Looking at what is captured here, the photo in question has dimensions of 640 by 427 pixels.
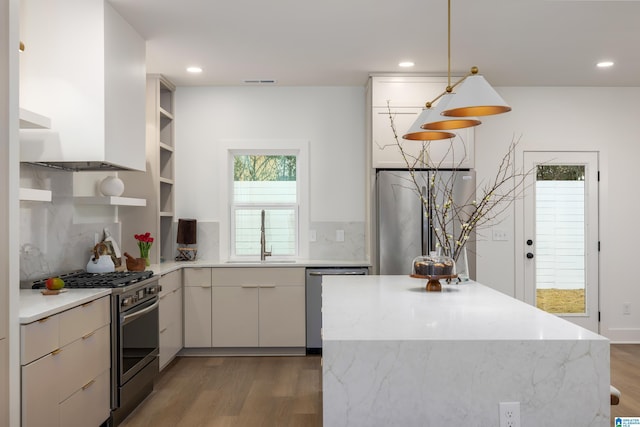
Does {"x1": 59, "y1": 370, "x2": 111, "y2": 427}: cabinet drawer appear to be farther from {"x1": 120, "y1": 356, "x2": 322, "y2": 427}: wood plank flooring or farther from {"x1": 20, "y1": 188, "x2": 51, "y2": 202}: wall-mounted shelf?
{"x1": 20, "y1": 188, "x2": 51, "y2": 202}: wall-mounted shelf

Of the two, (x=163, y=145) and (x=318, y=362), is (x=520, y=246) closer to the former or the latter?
(x=318, y=362)

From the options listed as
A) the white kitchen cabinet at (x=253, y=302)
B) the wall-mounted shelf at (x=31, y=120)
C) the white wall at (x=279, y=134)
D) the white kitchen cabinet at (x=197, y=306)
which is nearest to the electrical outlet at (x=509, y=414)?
the wall-mounted shelf at (x=31, y=120)

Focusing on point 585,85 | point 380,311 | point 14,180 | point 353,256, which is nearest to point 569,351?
point 380,311

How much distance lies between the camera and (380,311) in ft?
8.39

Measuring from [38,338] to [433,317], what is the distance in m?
1.74

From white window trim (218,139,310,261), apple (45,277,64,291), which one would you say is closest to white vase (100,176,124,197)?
apple (45,277,64,291)

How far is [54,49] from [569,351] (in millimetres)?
3204

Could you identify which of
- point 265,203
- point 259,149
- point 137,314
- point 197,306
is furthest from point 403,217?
point 137,314

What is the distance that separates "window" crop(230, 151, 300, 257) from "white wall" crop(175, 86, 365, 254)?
0.18 metres

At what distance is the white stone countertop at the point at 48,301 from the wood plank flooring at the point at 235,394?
945 mm

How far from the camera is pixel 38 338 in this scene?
8.13ft

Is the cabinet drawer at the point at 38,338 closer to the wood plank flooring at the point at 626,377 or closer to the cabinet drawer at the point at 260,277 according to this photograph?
the cabinet drawer at the point at 260,277

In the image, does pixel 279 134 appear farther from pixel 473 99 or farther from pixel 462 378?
pixel 462 378

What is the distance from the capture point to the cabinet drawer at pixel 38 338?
2.38 m
